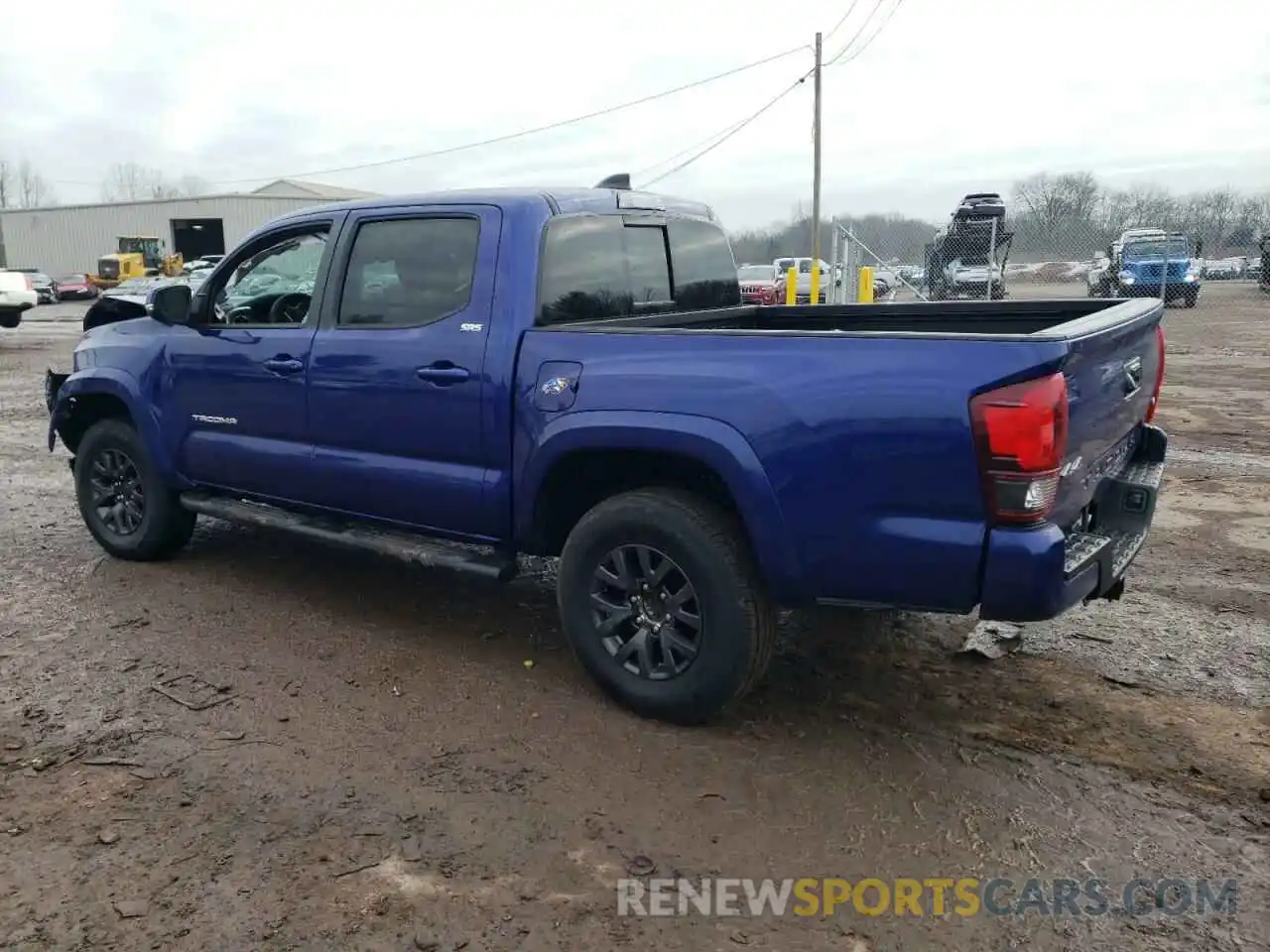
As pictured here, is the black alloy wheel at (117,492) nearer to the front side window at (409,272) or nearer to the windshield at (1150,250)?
the front side window at (409,272)

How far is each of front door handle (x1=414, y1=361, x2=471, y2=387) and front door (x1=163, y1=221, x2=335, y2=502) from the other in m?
0.77

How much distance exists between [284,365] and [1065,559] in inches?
135

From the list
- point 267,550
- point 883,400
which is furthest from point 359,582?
point 883,400

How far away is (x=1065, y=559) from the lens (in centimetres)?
306

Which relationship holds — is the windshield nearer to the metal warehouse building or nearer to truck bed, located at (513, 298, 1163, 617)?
truck bed, located at (513, 298, 1163, 617)

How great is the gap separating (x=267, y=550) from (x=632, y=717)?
10.3 ft

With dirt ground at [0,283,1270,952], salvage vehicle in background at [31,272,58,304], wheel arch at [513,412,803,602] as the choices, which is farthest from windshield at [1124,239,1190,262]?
salvage vehicle in background at [31,272,58,304]

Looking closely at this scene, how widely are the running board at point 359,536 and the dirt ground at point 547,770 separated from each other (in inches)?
17.7

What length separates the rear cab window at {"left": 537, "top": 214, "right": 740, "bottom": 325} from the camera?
4116 mm

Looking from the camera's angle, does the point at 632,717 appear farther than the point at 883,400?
Yes

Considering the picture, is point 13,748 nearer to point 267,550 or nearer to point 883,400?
point 267,550

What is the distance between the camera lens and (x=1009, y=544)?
296cm

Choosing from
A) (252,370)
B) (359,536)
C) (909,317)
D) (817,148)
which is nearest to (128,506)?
(252,370)

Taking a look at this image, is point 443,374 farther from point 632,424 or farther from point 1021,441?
point 1021,441
